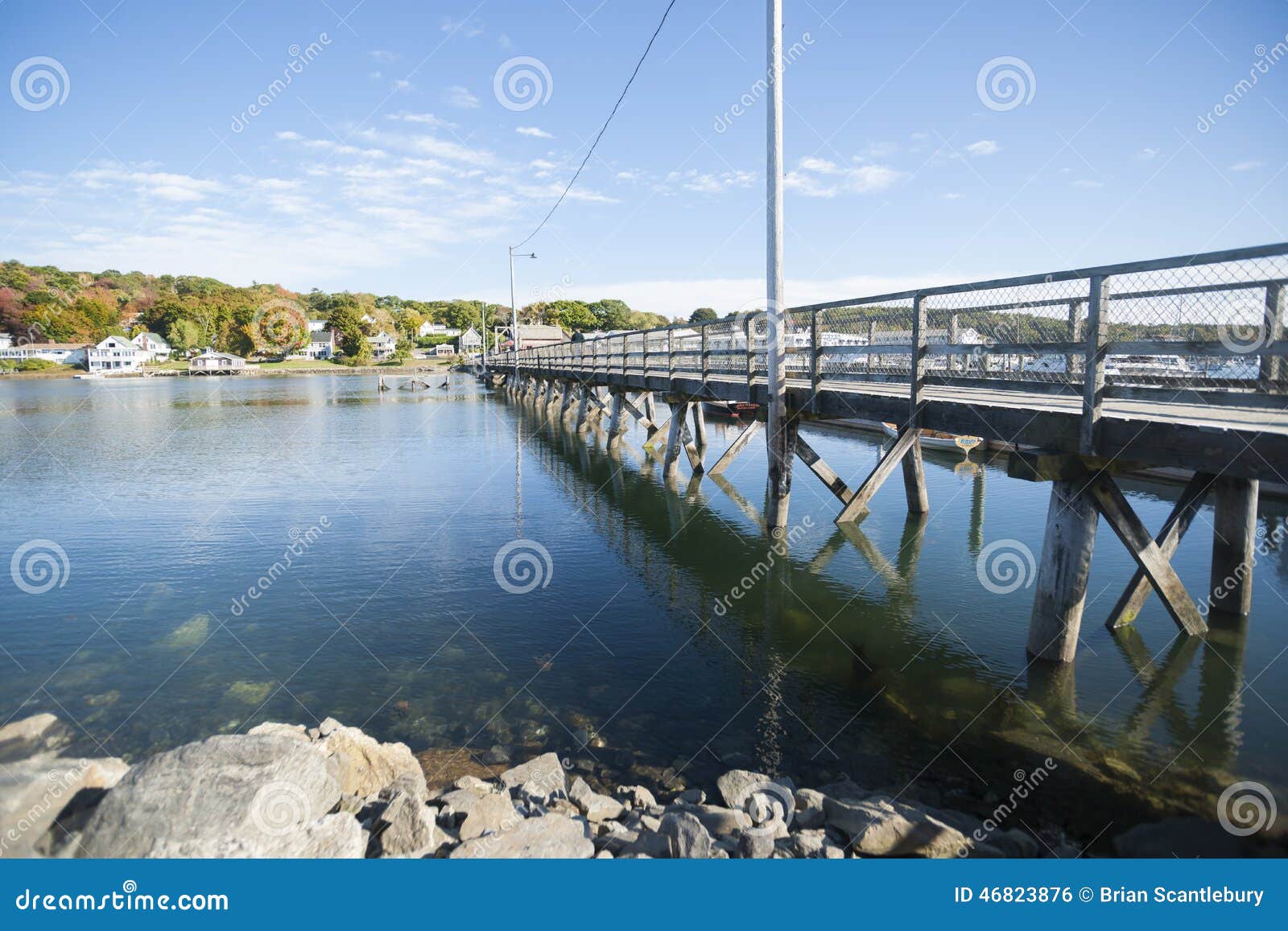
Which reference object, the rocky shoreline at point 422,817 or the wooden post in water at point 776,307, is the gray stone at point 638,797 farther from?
the wooden post in water at point 776,307

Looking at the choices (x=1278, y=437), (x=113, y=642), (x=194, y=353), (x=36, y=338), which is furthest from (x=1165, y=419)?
(x=36, y=338)

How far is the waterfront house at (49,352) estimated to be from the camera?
109625 mm

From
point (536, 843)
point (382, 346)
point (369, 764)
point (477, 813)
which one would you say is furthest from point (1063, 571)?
point (382, 346)

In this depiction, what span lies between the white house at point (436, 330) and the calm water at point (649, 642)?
133 m

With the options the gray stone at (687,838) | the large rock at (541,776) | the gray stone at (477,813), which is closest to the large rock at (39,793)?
the gray stone at (477,813)

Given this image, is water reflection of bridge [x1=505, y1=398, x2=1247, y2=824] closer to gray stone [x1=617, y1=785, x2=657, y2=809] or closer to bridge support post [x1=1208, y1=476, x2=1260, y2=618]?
bridge support post [x1=1208, y1=476, x2=1260, y2=618]

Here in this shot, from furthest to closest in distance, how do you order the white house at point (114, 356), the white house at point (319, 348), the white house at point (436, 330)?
the white house at point (436, 330), the white house at point (319, 348), the white house at point (114, 356)

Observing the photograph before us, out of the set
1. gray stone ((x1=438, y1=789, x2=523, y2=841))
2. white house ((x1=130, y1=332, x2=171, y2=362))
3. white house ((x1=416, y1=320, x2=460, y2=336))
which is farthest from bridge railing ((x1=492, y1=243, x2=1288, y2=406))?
white house ((x1=416, y1=320, x2=460, y2=336))

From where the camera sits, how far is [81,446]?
25797 millimetres

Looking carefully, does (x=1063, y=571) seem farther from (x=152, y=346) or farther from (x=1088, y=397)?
(x=152, y=346)

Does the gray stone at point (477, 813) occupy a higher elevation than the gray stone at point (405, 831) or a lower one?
lower

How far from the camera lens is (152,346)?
115m

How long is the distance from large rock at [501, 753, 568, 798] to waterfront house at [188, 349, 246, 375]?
11497 centimetres

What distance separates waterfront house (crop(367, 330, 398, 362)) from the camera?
415ft
